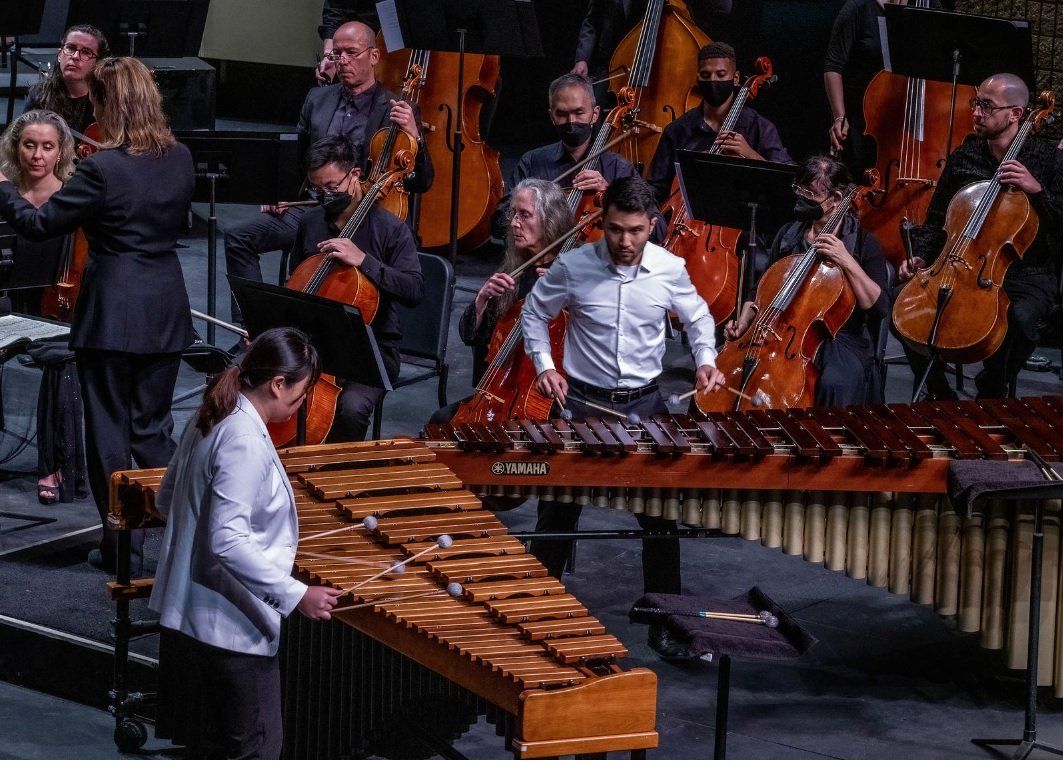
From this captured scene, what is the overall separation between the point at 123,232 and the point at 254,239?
2398mm

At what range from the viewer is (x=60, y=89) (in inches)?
304

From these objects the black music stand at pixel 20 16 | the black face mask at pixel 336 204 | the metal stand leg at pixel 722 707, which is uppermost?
the black music stand at pixel 20 16

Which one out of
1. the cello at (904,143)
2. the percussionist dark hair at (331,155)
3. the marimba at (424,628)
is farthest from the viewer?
the cello at (904,143)

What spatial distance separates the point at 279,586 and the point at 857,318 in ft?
10.9

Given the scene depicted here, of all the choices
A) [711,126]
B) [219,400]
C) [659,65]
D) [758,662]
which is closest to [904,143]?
[711,126]

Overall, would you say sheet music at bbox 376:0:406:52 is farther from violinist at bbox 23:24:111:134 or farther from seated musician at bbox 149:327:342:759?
seated musician at bbox 149:327:342:759

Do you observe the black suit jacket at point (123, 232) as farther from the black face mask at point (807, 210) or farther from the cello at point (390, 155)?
the black face mask at point (807, 210)

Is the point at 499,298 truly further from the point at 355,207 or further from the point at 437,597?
the point at 437,597

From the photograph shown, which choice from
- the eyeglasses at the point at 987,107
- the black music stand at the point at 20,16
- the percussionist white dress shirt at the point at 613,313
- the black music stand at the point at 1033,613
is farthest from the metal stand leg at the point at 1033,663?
the black music stand at the point at 20,16

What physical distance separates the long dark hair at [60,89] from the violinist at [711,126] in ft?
9.09

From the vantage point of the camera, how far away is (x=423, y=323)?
6602 millimetres

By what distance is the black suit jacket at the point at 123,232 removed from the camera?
17.1 ft

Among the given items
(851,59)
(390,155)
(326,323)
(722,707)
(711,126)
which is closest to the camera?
(722,707)

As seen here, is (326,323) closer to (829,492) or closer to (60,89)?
(829,492)
